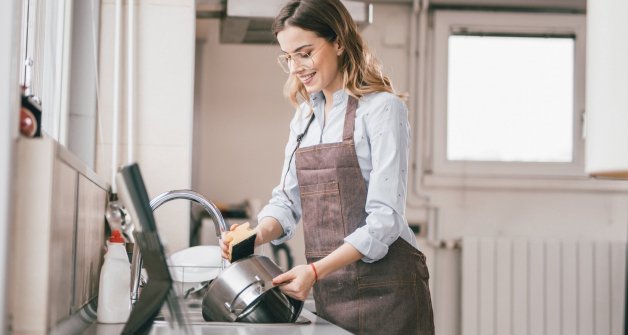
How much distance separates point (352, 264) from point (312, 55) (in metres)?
0.44

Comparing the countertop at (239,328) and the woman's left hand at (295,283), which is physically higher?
the woman's left hand at (295,283)

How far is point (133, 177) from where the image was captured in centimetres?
111

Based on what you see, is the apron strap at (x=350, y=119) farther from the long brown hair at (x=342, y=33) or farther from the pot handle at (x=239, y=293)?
the pot handle at (x=239, y=293)

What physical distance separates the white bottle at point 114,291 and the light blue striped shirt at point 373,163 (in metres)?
0.38

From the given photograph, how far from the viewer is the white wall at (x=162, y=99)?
2572 mm

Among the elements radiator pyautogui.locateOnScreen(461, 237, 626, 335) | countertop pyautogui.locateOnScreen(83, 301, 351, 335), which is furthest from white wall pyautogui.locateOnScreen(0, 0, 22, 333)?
radiator pyautogui.locateOnScreen(461, 237, 626, 335)

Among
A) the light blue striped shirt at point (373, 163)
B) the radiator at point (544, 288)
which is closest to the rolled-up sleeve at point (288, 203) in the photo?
the light blue striped shirt at point (373, 163)

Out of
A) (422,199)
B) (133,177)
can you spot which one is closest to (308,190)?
(133,177)

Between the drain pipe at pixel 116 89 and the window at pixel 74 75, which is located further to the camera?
the drain pipe at pixel 116 89

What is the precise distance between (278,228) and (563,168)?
2.52 m

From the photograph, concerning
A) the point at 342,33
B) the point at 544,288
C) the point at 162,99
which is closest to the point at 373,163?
the point at 342,33

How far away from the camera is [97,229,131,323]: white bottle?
1.58 meters

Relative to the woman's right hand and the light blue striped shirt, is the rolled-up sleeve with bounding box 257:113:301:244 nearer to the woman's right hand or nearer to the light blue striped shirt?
the light blue striped shirt

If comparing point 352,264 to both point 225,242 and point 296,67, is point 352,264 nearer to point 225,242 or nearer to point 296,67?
point 225,242
